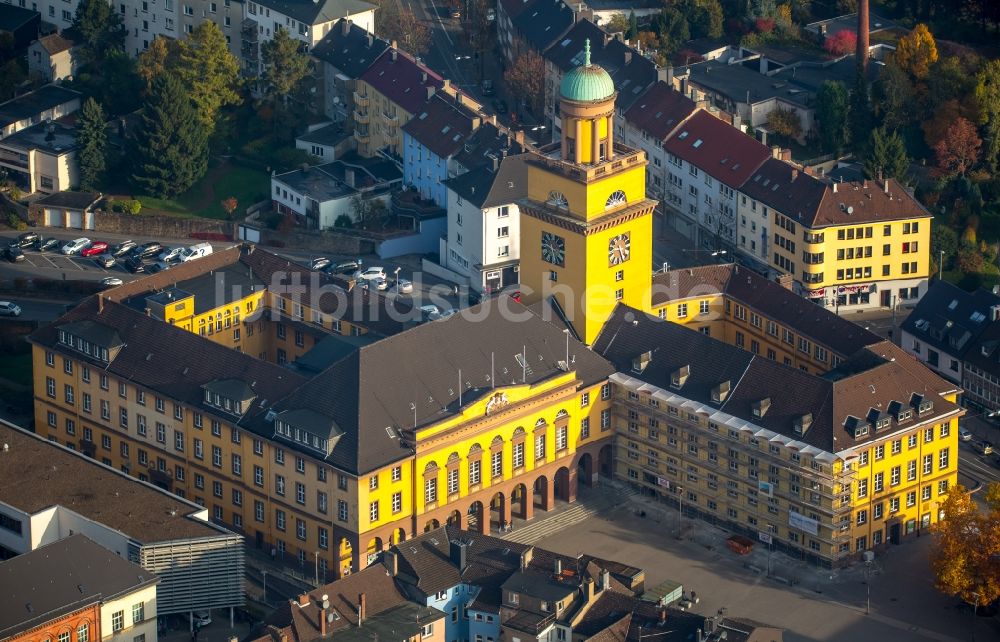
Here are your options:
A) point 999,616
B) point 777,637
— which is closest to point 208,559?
point 777,637

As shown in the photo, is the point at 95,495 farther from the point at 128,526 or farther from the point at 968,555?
the point at 968,555

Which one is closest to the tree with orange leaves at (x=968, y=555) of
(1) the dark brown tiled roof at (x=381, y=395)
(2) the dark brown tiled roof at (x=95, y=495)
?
(1) the dark brown tiled roof at (x=381, y=395)

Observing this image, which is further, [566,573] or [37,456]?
[37,456]

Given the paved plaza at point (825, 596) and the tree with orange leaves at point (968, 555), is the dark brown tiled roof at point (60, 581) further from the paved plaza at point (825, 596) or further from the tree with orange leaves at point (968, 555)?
the tree with orange leaves at point (968, 555)

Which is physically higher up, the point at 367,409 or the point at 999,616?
the point at 367,409

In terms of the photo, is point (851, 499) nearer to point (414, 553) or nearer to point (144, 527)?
point (414, 553)

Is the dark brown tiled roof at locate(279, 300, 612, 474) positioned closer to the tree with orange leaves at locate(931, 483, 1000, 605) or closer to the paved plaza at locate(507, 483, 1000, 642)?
the paved plaza at locate(507, 483, 1000, 642)
